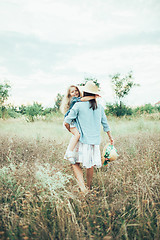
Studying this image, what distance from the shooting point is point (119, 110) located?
1559 cm

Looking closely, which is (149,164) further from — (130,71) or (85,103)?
(130,71)

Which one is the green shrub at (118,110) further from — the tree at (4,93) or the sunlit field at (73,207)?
the sunlit field at (73,207)

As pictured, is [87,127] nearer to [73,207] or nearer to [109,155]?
[109,155]

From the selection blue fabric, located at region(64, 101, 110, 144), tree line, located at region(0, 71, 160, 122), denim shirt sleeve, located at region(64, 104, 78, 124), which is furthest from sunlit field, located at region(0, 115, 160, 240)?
tree line, located at region(0, 71, 160, 122)

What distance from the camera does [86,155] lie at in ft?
9.93

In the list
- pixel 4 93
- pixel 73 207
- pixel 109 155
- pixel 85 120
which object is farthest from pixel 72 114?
pixel 4 93

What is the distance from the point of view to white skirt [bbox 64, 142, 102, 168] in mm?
3027

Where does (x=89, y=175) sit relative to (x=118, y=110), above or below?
below

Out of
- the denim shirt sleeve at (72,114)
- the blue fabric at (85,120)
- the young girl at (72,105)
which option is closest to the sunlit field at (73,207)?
the young girl at (72,105)

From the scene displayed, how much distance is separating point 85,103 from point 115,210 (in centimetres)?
156

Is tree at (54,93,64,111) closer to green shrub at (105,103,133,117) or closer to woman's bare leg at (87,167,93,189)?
green shrub at (105,103,133,117)

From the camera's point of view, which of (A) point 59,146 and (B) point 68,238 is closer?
(B) point 68,238

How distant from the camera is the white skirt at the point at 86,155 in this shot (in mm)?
3027

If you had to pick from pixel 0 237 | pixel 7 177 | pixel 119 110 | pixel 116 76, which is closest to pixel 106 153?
pixel 7 177
